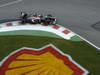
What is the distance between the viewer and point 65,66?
15.8 metres

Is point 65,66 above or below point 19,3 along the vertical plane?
below

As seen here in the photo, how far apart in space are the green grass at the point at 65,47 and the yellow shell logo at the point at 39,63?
19.3 inches

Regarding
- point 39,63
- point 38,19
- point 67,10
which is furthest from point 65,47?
point 67,10

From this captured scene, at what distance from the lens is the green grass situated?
51.8 ft

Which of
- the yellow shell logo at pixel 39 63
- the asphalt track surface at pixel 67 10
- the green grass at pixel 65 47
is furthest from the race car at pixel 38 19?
the yellow shell logo at pixel 39 63

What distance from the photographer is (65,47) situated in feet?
56.9

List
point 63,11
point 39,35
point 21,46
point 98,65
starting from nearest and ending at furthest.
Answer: point 98,65, point 21,46, point 39,35, point 63,11

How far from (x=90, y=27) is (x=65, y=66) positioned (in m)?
5.41

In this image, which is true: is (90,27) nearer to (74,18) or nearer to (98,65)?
(74,18)

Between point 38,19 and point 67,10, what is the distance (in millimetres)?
3248

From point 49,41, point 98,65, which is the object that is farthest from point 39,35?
point 98,65

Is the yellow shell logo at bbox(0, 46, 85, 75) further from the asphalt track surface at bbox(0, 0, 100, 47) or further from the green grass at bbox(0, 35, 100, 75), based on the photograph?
the asphalt track surface at bbox(0, 0, 100, 47)

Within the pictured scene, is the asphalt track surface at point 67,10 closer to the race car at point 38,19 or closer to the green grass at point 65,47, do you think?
the race car at point 38,19

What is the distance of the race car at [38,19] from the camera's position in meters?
20.3
